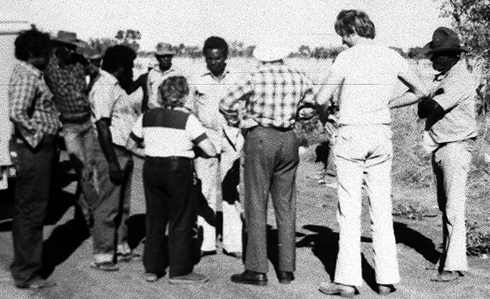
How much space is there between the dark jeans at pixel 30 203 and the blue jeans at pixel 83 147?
2.98 feet

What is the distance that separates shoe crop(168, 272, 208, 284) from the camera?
6633 mm

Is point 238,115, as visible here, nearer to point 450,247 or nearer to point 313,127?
point 450,247

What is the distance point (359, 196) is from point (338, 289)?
797 mm

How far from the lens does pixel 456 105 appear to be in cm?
673

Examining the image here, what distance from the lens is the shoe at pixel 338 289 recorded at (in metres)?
6.31

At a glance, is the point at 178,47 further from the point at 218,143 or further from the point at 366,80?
the point at 366,80

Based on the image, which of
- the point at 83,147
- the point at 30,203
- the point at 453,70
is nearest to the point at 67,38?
the point at 83,147

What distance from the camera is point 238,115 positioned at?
270 inches

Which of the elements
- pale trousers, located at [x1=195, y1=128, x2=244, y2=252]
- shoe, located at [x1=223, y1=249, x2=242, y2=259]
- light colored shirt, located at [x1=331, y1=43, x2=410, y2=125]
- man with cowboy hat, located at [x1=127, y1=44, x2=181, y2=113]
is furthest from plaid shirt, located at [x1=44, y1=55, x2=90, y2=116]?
light colored shirt, located at [x1=331, y1=43, x2=410, y2=125]

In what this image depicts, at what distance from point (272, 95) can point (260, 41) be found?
19.8 inches

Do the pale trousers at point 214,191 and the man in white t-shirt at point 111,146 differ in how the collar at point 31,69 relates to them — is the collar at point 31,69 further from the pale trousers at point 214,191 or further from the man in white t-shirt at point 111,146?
the pale trousers at point 214,191

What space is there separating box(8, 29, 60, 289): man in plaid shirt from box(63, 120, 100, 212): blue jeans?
86cm

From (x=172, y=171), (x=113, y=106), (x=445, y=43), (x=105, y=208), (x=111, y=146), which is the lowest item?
(x=105, y=208)

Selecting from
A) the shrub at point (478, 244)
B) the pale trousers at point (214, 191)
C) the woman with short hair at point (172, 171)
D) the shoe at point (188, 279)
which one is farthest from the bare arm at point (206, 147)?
the shrub at point (478, 244)
